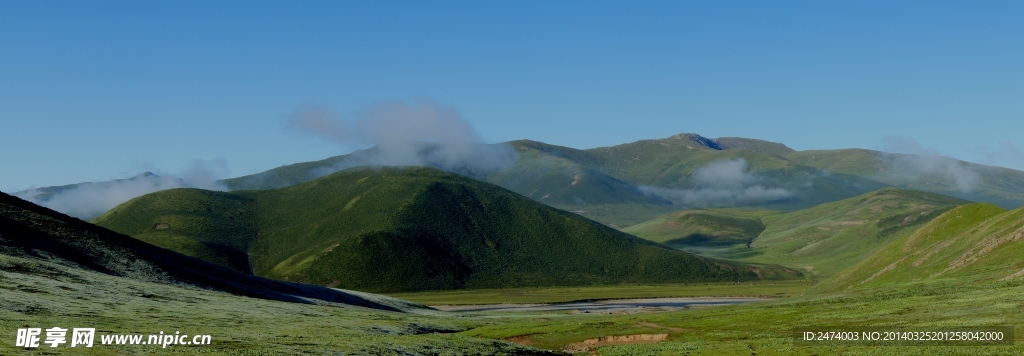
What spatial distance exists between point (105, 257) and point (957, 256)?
15866cm

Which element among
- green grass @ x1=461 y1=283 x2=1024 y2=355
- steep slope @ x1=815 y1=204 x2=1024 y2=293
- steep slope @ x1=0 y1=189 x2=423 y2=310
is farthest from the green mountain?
steep slope @ x1=815 y1=204 x2=1024 y2=293

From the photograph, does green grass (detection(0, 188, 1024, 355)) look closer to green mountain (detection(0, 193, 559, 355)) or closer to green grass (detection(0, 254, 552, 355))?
green grass (detection(0, 254, 552, 355))

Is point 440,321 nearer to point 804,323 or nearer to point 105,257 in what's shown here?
point 105,257

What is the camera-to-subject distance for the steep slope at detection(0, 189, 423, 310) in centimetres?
14925

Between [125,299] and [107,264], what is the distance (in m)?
46.4

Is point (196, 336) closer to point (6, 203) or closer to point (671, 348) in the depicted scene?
point (671, 348)

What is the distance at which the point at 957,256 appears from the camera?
162875mm

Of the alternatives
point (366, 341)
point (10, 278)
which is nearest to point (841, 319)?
point (366, 341)

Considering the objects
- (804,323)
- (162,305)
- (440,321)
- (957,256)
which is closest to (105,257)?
(162,305)

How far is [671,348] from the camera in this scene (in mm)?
92125

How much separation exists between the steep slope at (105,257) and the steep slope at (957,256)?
353 feet

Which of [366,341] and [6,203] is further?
[6,203]

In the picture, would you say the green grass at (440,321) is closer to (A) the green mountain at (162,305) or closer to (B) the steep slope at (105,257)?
(A) the green mountain at (162,305)

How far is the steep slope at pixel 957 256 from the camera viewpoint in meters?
140
